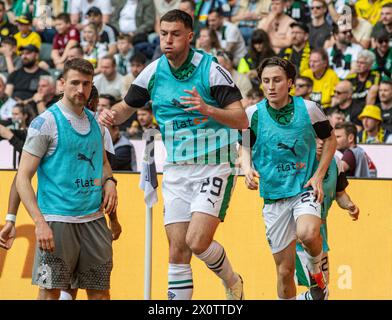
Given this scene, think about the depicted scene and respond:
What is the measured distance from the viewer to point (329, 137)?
9.66m

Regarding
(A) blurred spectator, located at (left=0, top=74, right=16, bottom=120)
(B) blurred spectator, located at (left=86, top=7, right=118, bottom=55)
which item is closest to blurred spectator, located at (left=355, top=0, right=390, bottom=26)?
(B) blurred spectator, located at (left=86, top=7, right=118, bottom=55)

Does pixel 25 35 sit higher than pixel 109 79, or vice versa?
pixel 25 35

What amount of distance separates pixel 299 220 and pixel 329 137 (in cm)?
92

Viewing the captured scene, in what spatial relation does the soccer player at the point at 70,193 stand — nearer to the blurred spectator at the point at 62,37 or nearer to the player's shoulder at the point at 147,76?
the player's shoulder at the point at 147,76

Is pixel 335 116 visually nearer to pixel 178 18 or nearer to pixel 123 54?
pixel 123 54

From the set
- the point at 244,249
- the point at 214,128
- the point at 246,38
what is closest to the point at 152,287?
the point at 244,249

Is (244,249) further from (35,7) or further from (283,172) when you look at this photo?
(35,7)

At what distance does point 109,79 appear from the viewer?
56.4ft

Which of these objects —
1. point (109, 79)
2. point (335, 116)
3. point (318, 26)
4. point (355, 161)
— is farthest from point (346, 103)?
point (109, 79)

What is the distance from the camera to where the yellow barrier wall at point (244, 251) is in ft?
36.5

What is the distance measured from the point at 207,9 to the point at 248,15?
75 cm

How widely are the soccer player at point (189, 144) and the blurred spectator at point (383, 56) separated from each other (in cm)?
704

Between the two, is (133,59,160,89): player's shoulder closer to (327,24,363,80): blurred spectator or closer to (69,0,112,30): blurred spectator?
(327,24,363,80): blurred spectator

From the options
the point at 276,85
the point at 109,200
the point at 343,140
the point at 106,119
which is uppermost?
the point at 276,85
